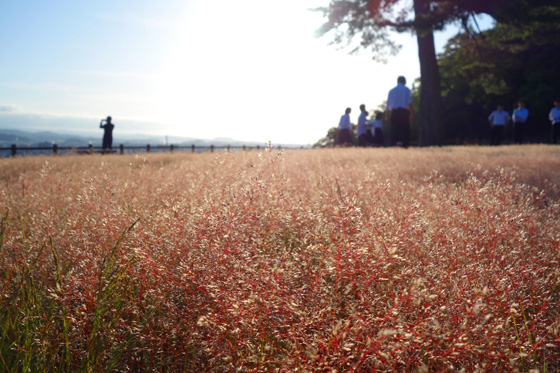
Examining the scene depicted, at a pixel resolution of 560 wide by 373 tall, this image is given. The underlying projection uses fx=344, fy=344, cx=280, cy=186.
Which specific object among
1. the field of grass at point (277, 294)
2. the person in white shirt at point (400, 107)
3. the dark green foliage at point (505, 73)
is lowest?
the field of grass at point (277, 294)

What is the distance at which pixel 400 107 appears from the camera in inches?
431

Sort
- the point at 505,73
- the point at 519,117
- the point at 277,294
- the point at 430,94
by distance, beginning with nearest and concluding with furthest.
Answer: the point at 277,294
the point at 430,94
the point at 519,117
the point at 505,73

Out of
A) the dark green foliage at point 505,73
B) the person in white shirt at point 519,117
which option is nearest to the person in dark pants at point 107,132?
the dark green foliage at point 505,73

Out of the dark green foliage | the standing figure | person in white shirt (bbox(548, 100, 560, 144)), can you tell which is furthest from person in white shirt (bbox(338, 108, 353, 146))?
person in white shirt (bbox(548, 100, 560, 144))

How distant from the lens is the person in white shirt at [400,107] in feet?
35.6

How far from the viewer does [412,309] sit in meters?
1.47

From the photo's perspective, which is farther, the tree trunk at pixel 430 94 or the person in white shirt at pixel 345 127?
the person in white shirt at pixel 345 127

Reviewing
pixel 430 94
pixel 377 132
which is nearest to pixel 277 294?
pixel 430 94

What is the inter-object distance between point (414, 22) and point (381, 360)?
15757mm

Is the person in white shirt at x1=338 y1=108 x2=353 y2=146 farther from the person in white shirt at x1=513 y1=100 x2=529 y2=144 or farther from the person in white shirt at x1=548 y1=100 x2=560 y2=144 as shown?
the person in white shirt at x1=548 y1=100 x2=560 y2=144

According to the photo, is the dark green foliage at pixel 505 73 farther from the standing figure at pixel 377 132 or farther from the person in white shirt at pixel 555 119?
the standing figure at pixel 377 132

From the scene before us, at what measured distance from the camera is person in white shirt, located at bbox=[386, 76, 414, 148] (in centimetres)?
1084

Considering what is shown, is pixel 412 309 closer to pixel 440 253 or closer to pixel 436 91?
pixel 440 253

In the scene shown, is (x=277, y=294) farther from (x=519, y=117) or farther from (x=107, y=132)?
(x=519, y=117)
